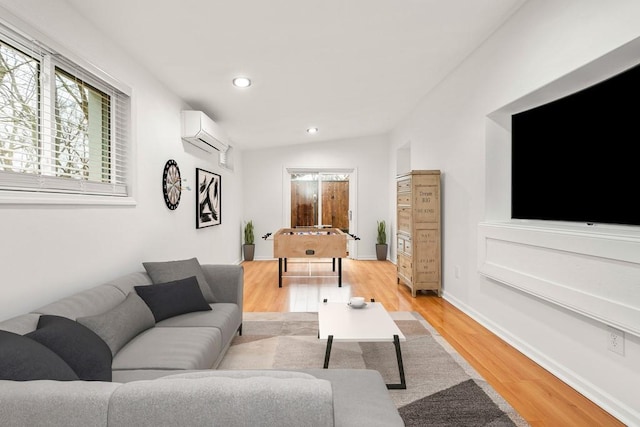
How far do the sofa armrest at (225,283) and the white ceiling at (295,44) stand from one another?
1861 millimetres

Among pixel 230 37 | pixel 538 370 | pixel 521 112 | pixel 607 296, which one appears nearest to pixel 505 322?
pixel 538 370

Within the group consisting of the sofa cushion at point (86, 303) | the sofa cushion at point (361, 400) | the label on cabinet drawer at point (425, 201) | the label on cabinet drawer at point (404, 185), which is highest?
the label on cabinet drawer at point (404, 185)

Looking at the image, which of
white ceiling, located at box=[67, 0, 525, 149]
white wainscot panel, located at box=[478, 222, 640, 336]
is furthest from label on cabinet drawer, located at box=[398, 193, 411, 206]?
white wainscot panel, located at box=[478, 222, 640, 336]

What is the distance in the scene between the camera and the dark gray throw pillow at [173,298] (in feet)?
7.69

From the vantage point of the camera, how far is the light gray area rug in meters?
1.92

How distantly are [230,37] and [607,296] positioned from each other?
3.06 m

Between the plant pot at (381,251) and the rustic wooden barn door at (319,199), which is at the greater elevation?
the rustic wooden barn door at (319,199)

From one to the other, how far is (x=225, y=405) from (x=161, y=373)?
3.36 feet

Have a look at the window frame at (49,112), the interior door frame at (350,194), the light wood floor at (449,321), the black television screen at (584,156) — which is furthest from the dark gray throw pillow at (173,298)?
the interior door frame at (350,194)

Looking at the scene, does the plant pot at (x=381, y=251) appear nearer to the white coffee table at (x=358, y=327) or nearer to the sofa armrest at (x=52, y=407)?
the white coffee table at (x=358, y=327)

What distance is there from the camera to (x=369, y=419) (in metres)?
1.20

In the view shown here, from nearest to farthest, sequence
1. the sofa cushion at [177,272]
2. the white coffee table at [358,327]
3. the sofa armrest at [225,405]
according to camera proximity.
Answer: the sofa armrest at [225,405] < the white coffee table at [358,327] < the sofa cushion at [177,272]

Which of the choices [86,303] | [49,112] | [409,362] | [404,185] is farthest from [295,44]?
[409,362]

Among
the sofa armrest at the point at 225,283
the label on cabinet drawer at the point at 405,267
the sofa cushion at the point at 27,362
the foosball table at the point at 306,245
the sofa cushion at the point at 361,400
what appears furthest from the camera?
the foosball table at the point at 306,245
